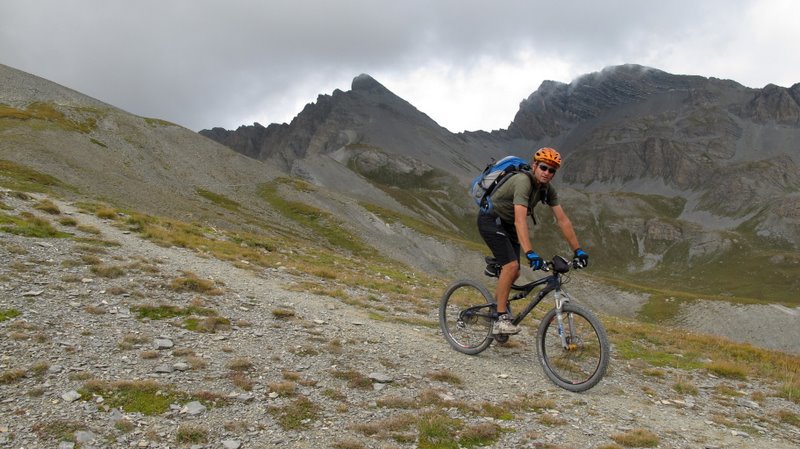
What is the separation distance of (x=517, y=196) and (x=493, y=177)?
1.01m

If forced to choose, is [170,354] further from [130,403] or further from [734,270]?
[734,270]

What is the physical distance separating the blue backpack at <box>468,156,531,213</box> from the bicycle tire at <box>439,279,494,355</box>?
7.23 ft

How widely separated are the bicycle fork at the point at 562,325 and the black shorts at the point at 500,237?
50.3 inches

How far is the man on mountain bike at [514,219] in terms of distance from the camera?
974cm

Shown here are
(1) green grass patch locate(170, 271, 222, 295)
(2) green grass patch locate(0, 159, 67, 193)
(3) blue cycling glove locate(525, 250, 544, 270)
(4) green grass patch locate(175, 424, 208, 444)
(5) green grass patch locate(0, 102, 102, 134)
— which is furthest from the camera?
(5) green grass patch locate(0, 102, 102, 134)

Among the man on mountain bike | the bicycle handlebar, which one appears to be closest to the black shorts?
the man on mountain bike

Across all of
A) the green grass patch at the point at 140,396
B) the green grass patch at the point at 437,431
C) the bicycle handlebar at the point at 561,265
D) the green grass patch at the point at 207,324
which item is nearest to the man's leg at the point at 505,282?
the bicycle handlebar at the point at 561,265

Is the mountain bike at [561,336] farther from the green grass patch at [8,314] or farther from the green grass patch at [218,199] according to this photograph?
the green grass patch at [218,199]

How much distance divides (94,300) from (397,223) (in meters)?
83.7

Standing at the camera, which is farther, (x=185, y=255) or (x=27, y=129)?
(x=27, y=129)

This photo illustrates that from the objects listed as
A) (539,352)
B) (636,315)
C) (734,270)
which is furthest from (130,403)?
(734,270)

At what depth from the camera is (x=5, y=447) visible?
5.65m

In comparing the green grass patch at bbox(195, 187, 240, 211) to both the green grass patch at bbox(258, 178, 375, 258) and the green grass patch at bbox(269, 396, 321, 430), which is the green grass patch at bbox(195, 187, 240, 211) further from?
the green grass patch at bbox(269, 396, 321, 430)

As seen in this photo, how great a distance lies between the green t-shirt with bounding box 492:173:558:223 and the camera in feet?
32.1
